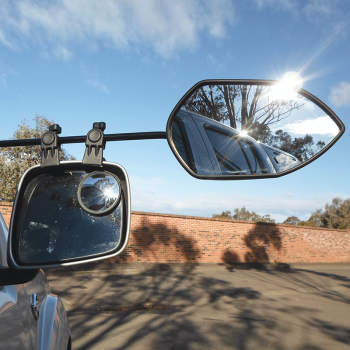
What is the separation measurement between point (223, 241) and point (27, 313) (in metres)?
17.3

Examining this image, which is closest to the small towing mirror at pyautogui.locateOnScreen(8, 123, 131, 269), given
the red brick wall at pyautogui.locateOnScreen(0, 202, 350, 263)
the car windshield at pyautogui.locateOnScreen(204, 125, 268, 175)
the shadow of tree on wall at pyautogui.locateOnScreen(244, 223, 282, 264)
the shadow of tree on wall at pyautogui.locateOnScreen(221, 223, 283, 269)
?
the car windshield at pyautogui.locateOnScreen(204, 125, 268, 175)

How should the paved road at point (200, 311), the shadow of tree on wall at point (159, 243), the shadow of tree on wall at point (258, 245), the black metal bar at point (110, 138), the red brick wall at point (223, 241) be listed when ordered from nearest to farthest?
1. the black metal bar at point (110, 138)
2. the paved road at point (200, 311)
3. the shadow of tree on wall at point (159, 243)
4. the red brick wall at point (223, 241)
5. the shadow of tree on wall at point (258, 245)

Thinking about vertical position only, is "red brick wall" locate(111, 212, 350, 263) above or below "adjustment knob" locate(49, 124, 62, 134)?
below

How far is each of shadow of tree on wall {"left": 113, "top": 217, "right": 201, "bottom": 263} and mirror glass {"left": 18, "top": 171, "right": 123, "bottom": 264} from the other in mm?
14106

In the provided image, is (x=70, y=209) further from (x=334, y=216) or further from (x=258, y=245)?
(x=334, y=216)

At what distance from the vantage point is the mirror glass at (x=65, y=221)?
4.14ft

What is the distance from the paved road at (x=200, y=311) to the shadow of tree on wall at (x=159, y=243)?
5.62ft

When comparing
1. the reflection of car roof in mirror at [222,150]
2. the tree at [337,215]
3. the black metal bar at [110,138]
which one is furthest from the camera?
the tree at [337,215]

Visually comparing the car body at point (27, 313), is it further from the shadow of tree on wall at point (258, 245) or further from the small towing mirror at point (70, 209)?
the shadow of tree on wall at point (258, 245)

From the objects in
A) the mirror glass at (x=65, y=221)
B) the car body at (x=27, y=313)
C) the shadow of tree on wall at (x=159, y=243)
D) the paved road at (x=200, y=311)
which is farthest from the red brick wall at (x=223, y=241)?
the mirror glass at (x=65, y=221)

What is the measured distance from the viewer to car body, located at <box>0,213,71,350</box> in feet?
3.73

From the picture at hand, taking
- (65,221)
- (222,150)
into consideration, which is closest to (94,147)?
(65,221)

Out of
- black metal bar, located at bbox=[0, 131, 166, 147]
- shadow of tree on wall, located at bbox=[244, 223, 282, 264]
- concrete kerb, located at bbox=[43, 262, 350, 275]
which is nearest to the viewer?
black metal bar, located at bbox=[0, 131, 166, 147]

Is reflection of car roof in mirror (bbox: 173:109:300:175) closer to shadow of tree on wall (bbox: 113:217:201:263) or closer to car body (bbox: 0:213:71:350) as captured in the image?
car body (bbox: 0:213:71:350)
